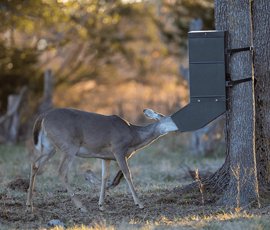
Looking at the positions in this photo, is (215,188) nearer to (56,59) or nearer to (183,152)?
(183,152)

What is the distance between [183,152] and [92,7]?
700cm

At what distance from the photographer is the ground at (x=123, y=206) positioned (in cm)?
806

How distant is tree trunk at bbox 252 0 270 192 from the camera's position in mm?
9586

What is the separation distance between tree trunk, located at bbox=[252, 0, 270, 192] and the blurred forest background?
857 cm

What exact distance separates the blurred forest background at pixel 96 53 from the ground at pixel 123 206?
222 inches

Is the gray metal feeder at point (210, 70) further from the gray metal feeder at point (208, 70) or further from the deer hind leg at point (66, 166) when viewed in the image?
the deer hind leg at point (66, 166)

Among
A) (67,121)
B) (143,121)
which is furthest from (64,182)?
(143,121)

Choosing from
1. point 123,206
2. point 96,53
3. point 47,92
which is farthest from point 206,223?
point 96,53

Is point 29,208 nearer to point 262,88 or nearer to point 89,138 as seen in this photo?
point 89,138

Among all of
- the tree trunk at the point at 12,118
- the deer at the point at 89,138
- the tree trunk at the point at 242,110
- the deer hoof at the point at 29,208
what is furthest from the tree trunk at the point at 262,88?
the tree trunk at the point at 12,118

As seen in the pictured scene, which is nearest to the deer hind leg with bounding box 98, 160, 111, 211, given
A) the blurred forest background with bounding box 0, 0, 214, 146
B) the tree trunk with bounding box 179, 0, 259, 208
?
the tree trunk with bounding box 179, 0, 259, 208

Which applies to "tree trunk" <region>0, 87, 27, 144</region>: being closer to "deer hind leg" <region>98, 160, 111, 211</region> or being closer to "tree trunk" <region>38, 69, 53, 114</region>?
"tree trunk" <region>38, 69, 53, 114</region>

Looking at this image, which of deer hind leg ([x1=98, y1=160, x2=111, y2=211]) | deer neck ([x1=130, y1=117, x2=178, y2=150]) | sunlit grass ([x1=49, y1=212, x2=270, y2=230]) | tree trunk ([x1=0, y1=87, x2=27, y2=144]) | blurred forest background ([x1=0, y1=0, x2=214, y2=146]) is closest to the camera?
sunlit grass ([x1=49, y1=212, x2=270, y2=230])

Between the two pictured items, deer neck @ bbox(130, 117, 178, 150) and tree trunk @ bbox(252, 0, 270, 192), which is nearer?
tree trunk @ bbox(252, 0, 270, 192)
